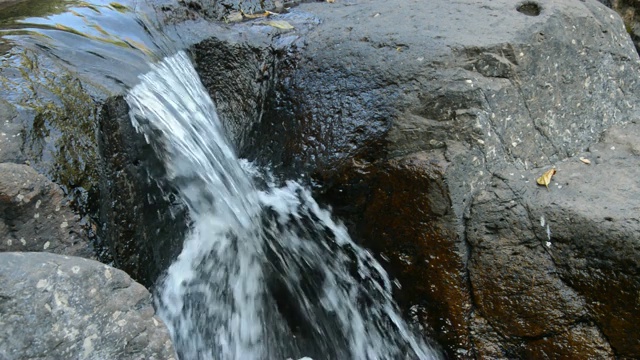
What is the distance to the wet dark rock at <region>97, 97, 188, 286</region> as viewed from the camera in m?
2.68

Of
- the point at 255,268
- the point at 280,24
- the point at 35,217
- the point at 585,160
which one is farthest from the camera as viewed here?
the point at 280,24

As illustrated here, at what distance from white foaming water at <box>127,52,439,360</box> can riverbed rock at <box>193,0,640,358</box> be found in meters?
0.17

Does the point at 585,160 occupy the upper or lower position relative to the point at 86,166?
lower

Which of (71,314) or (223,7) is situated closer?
(71,314)

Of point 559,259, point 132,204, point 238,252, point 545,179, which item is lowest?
point 238,252

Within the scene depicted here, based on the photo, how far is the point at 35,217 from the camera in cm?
237

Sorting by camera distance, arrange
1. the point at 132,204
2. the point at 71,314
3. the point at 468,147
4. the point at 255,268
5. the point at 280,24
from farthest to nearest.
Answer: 1. the point at 280,24
2. the point at 255,268
3. the point at 468,147
4. the point at 132,204
5. the point at 71,314

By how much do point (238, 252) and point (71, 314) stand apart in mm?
1630

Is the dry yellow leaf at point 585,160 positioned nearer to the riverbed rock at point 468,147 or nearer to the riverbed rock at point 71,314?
the riverbed rock at point 468,147

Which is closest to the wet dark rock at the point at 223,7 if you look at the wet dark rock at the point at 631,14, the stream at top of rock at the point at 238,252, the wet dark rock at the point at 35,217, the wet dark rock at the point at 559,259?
the stream at top of rock at the point at 238,252

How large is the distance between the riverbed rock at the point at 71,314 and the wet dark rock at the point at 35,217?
0.51m

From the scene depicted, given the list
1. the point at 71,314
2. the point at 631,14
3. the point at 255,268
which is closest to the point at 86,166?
the point at 71,314

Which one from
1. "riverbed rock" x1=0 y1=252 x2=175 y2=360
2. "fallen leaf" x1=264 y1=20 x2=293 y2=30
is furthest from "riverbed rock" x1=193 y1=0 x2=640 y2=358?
"riverbed rock" x1=0 y1=252 x2=175 y2=360

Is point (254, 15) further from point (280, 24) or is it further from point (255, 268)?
point (255, 268)
